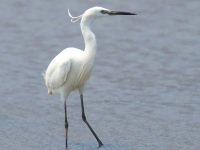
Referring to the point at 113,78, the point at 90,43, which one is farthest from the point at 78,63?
the point at 113,78

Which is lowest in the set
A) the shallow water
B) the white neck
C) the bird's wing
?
the shallow water

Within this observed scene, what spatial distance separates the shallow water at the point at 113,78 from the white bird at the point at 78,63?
0.54 meters

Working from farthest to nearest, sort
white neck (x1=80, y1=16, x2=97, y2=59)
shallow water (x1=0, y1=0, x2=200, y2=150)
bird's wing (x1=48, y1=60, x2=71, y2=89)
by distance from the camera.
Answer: shallow water (x1=0, y1=0, x2=200, y2=150), bird's wing (x1=48, y1=60, x2=71, y2=89), white neck (x1=80, y1=16, x2=97, y2=59)

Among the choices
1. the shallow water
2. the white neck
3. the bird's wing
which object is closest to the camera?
the white neck

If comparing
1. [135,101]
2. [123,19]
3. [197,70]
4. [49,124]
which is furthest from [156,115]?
[123,19]

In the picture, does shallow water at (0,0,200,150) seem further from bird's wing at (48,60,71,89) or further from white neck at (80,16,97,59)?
white neck at (80,16,97,59)

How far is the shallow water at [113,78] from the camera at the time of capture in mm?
10086

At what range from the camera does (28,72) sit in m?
13.0

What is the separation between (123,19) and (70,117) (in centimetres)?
578

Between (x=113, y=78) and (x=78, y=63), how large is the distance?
308 cm

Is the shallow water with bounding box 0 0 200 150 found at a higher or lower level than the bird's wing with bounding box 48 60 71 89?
lower

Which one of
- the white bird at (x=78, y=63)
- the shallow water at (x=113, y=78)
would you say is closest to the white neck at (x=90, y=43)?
the white bird at (x=78, y=63)

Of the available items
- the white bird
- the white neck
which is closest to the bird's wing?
the white bird

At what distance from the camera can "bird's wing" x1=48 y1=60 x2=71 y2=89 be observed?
9.65m
